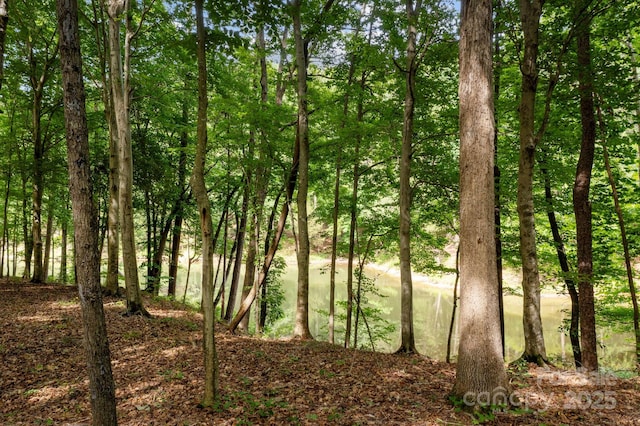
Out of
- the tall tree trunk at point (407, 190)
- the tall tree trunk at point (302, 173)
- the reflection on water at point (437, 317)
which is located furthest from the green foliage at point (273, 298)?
the tall tree trunk at point (407, 190)

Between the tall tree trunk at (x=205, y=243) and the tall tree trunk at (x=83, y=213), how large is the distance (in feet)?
4.03

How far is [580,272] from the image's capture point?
7.50m

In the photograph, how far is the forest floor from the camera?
4.34 meters

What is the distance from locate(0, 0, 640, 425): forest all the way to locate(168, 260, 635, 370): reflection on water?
85 centimetres

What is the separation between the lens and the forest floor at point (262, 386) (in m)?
4.34

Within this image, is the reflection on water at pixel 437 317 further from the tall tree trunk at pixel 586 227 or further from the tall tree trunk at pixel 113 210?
the tall tree trunk at pixel 113 210

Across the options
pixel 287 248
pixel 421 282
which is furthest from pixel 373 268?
pixel 287 248

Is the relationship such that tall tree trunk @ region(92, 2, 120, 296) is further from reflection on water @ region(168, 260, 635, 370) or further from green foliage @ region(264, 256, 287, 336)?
reflection on water @ region(168, 260, 635, 370)

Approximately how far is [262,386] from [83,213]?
12.5ft

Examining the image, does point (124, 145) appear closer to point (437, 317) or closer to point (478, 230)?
point (478, 230)

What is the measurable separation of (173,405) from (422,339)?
1734 cm

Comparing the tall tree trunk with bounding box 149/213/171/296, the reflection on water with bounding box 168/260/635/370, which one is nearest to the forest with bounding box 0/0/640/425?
the tall tree trunk with bounding box 149/213/171/296

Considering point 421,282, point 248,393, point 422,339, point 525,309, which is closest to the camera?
point 248,393

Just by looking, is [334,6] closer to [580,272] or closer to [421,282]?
[580,272]
